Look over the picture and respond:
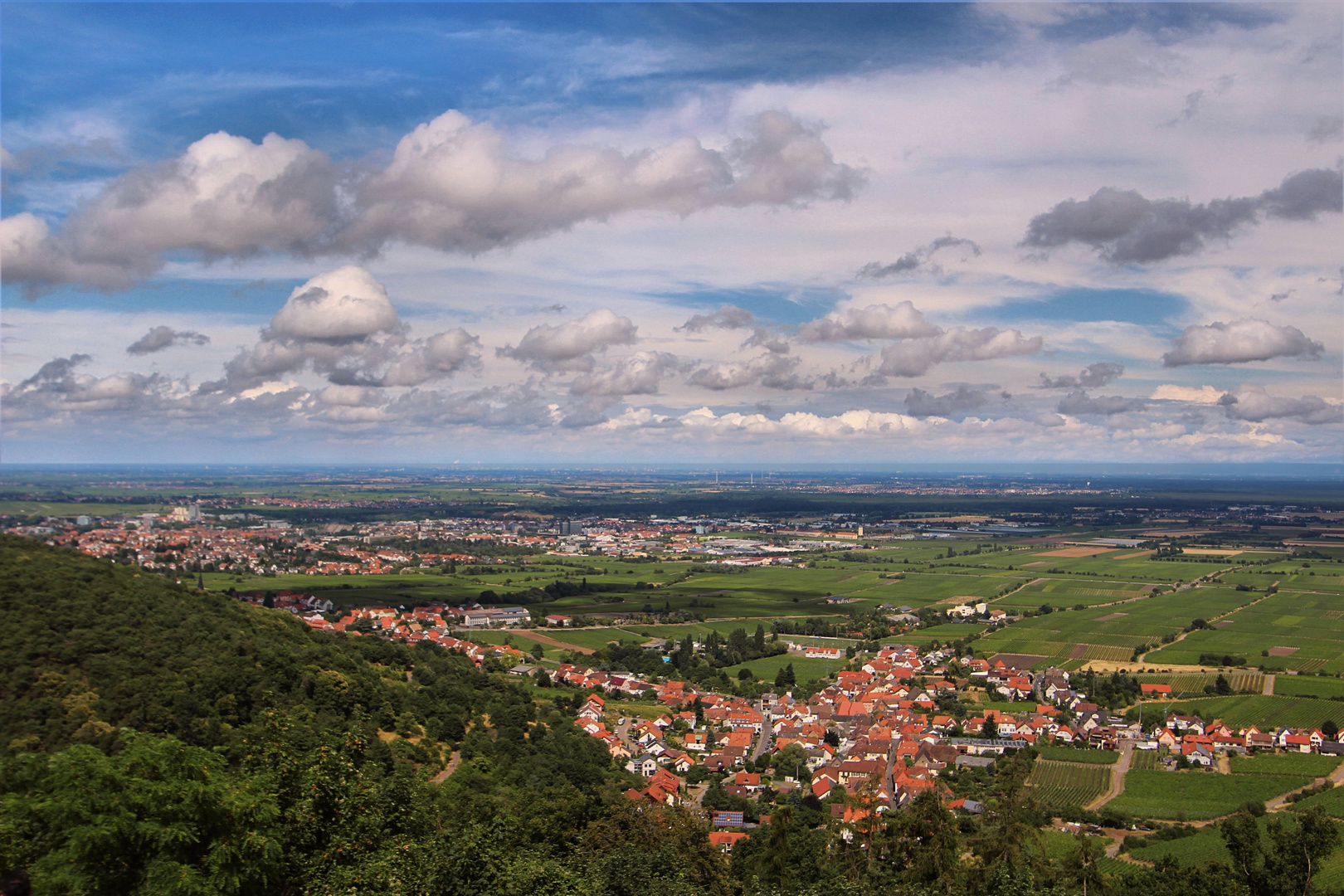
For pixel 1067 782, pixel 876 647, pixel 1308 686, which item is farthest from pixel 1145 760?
pixel 876 647

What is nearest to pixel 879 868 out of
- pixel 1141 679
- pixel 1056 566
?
pixel 1141 679

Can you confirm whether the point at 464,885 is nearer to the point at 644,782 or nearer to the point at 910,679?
the point at 644,782

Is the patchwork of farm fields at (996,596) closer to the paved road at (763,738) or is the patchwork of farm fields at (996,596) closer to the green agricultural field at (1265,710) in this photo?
the green agricultural field at (1265,710)

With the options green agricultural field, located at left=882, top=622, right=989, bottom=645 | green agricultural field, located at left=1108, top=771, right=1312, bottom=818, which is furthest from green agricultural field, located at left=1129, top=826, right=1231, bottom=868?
green agricultural field, located at left=882, top=622, right=989, bottom=645

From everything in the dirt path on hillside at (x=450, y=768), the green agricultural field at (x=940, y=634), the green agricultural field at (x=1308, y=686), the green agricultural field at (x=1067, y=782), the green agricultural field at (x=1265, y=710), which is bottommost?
the green agricultural field at (x=1067, y=782)

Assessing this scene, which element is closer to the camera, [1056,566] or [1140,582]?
[1140,582]

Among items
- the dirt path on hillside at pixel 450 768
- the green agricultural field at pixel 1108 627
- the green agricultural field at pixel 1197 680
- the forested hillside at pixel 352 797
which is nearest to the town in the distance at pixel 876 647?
the dirt path on hillside at pixel 450 768
